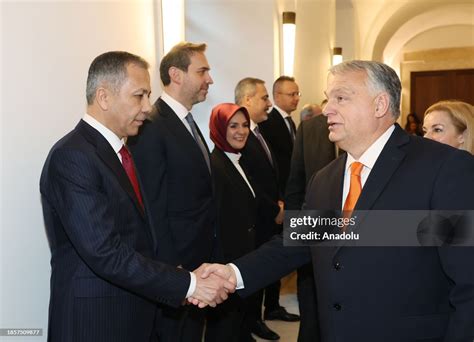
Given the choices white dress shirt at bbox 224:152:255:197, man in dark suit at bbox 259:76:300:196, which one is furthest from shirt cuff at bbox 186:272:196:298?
man in dark suit at bbox 259:76:300:196

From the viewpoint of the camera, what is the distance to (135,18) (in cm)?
346

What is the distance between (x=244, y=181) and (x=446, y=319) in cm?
202

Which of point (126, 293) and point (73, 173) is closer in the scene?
point (73, 173)

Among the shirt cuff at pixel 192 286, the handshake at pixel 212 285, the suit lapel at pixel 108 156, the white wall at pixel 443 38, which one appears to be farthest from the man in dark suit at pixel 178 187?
the white wall at pixel 443 38

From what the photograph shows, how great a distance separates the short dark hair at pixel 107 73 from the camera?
230 cm

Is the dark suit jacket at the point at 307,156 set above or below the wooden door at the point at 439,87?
below

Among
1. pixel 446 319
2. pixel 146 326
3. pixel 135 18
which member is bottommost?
pixel 146 326

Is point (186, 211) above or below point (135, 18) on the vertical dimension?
below

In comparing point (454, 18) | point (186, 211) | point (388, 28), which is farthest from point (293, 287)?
point (454, 18)

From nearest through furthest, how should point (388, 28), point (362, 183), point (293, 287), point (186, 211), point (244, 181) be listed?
point (362, 183)
point (186, 211)
point (244, 181)
point (293, 287)
point (388, 28)

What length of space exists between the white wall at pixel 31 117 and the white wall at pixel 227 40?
279cm

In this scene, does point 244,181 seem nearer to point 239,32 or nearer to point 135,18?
point 135,18

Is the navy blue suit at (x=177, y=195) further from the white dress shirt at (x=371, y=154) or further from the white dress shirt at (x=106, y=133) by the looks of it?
the white dress shirt at (x=371, y=154)

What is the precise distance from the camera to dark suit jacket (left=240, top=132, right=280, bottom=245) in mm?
4336
